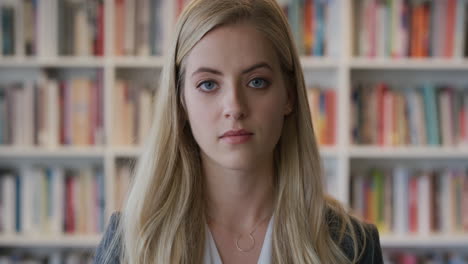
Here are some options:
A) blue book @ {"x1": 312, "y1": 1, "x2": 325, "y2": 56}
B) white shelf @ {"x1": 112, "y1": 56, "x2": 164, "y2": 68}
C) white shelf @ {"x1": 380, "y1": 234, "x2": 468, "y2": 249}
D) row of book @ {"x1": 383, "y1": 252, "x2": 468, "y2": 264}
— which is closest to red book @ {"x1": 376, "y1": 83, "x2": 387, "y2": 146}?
blue book @ {"x1": 312, "y1": 1, "x2": 325, "y2": 56}

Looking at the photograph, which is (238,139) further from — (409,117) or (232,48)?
(409,117)

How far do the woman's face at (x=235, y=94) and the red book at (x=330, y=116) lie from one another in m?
1.51

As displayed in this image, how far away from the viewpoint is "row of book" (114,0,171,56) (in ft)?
8.06

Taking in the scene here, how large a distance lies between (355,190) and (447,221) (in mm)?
444

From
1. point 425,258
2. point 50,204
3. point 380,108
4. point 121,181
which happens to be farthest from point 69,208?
point 425,258

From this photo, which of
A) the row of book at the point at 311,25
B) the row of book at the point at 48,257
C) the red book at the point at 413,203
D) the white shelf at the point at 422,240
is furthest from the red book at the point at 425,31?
the row of book at the point at 48,257

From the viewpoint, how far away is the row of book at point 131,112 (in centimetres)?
246

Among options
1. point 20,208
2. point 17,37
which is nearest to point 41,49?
point 17,37

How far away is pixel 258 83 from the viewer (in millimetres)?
1019

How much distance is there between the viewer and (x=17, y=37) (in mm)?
2465

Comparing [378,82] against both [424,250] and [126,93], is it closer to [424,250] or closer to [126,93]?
[424,250]

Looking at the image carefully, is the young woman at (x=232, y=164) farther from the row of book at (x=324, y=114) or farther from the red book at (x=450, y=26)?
the red book at (x=450, y=26)

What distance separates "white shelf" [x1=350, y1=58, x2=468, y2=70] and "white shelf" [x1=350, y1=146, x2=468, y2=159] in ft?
1.20

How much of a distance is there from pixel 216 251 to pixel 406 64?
1.67m
